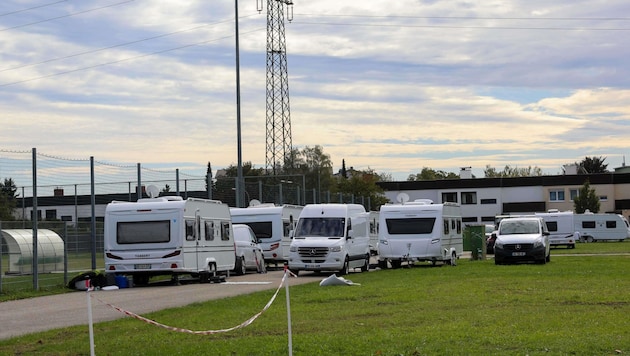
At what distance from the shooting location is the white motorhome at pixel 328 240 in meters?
35.1

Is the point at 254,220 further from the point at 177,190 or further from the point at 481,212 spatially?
the point at 481,212

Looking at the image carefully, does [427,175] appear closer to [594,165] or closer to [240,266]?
[594,165]

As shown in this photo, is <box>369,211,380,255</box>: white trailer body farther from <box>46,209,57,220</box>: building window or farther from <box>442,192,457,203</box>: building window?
<box>442,192,457,203</box>: building window

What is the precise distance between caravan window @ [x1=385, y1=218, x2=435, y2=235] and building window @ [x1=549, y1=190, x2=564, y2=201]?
273 feet

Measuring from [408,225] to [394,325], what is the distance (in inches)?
941

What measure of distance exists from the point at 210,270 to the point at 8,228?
7057 millimetres

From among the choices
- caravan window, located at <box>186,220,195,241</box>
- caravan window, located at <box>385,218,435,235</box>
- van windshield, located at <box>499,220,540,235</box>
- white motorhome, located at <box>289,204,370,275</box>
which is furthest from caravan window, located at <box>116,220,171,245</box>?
van windshield, located at <box>499,220,540,235</box>

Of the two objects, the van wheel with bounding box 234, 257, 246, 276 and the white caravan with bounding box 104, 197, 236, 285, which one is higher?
the white caravan with bounding box 104, 197, 236, 285

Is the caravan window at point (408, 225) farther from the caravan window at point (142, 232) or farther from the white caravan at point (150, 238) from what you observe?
the caravan window at point (142, 232)

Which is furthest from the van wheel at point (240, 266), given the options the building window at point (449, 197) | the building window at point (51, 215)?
the building window at point (449, 197)

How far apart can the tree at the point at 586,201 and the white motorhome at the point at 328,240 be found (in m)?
74.9

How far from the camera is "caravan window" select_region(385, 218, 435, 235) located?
39.3m

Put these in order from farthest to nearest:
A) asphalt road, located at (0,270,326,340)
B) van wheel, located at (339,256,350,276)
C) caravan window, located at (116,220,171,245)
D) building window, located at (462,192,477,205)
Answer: building window, located at (462,192,477,205) < van wheel, located at (339,256,350,276) < caravan window, located at (116,220,171,245) < asphalt road, located at (0,270,326,340)

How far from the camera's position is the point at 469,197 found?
121 m
